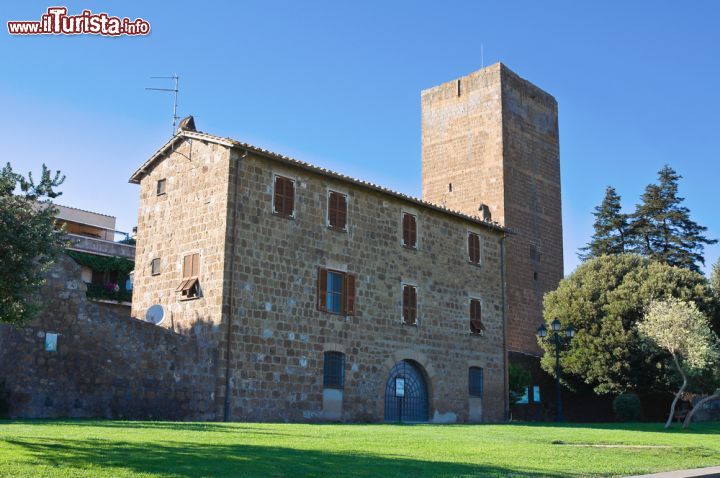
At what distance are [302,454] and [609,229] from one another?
4590 cm

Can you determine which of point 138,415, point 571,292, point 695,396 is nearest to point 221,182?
point 138,415

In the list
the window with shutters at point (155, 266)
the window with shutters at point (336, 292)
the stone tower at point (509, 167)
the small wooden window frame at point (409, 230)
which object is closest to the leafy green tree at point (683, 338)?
the small wooden window frame at point (409, 230)

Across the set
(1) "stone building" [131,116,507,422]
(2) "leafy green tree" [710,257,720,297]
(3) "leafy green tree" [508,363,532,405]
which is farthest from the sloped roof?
(2) "leafy green tree" [710,257,720,297]

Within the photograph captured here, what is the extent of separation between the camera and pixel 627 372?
3259 centimetres

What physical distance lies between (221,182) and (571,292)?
19.1 meters

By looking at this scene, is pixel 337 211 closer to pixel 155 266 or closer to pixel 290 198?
pixel 290 198

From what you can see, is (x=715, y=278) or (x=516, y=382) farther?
(x=715, y=278)

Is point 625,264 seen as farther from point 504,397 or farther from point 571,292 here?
point 504,397

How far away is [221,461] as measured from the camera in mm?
9695

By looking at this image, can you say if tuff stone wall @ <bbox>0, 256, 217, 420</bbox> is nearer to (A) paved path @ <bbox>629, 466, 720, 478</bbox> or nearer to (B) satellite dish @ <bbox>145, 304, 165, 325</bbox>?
(B) satellite dish @ <bbox>145, 304, 165, 325</bbox>

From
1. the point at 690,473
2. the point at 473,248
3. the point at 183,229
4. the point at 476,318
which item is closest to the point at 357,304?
the point at 183,229

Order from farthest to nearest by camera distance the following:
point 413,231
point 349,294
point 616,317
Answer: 1. point 616,317
2. point 413,231
3. point 349,294

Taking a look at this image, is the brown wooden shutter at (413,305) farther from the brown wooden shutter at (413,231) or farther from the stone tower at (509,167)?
the stone tower at (509,167)

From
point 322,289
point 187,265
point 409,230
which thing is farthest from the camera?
point 409,230
